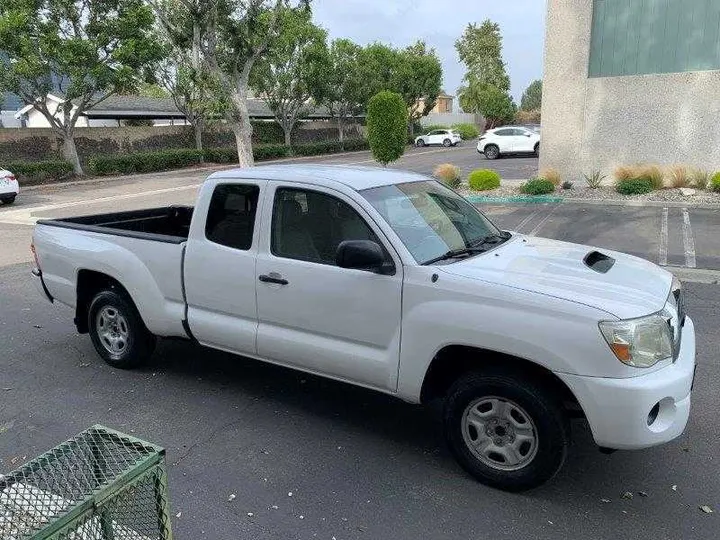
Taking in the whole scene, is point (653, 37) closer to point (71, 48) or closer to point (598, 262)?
point (598, 262)

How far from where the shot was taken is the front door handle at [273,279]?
3.86 metres

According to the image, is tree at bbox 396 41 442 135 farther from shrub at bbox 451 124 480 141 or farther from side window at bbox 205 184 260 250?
side window at bbox 205 184 260 250

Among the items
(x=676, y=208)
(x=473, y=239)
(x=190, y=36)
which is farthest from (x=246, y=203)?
(x=190, y=36)

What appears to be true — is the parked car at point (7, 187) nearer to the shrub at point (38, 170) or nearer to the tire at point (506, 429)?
the shrub at point (38, 170)

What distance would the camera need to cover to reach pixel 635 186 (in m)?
13.1

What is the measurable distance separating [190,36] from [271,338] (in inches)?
696

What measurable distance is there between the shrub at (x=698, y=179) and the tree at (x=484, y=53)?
62.0 meters

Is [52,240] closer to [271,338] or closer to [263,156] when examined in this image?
[271,338]

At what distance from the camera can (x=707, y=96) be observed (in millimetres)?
13188

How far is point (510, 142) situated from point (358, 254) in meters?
→ 27.3

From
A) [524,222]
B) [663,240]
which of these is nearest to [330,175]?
[663,240]

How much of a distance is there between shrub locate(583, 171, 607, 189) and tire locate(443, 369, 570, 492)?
40.4ft

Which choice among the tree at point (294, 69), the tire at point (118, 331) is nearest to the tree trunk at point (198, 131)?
the tree at point (294, 69)

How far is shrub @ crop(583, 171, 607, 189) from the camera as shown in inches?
559
